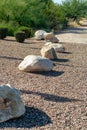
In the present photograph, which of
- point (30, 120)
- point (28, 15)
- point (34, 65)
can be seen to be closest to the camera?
point (30, 120)

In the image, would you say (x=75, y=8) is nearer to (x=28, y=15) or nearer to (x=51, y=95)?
(x=28, y=15)

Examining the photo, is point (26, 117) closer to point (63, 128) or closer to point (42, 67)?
point (63, 128)

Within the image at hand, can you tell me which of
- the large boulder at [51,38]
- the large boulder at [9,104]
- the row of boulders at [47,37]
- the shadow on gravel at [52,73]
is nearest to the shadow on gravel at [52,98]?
the large boulder at [9,104]

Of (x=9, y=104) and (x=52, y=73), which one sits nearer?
(x=9, y=104)

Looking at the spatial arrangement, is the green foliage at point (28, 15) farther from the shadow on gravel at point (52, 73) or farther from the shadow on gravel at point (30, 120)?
the shadow on gravel at point (30, 120)

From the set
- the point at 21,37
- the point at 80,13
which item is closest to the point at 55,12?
the point at 21,37

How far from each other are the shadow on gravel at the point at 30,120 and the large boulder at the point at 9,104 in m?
0.11

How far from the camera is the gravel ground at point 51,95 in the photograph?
6949 mm

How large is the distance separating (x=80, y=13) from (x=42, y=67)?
6220 cm

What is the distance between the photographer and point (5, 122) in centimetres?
690

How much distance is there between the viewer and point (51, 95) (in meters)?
8.94

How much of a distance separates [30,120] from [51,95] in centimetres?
193

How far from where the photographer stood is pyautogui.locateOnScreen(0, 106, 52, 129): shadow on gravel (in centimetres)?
683

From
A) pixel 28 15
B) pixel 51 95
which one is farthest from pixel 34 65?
pixel 28 15
